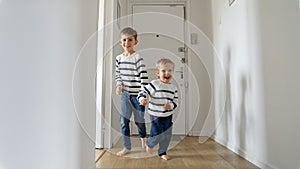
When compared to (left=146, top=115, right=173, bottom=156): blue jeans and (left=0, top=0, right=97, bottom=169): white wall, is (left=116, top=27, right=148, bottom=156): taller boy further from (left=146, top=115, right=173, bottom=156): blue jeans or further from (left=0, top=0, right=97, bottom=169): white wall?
(left=0, top=0, right=97, bottom=169): white wall

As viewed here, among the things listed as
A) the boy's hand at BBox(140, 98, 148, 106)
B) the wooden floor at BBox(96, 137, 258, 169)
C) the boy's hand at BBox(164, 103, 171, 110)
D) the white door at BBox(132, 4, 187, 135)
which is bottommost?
the wooden floor at BBox(96, 137, 258, 169)

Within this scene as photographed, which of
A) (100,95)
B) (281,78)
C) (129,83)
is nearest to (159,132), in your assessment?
(129,83)

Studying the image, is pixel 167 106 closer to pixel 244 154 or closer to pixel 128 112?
pixel 128 112

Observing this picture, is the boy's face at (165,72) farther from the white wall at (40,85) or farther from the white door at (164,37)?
the white door at (164,37)

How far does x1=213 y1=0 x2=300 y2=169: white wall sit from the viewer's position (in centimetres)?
114

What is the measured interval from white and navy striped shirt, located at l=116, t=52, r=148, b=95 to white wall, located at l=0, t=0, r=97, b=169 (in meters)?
0.82

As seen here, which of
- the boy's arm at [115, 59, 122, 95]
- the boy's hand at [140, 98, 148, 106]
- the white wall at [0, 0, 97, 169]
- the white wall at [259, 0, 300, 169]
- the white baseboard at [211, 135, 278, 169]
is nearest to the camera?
the white wall at [0, 0, 97, 169]

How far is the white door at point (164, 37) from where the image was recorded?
3.04 m

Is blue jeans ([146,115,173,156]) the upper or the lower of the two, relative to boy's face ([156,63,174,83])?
lower

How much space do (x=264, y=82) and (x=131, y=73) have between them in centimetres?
91

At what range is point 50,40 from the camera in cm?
70

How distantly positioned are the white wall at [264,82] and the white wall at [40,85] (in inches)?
36.4

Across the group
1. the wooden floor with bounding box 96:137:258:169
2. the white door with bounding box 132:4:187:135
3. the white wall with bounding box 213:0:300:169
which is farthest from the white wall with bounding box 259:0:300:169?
the white door with bounding box 132:4:187:135

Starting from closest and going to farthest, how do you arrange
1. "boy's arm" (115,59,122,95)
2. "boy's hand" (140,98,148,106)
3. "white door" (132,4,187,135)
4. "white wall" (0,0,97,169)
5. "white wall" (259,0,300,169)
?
"white wall" (0,0,97,169)
"white wall" (259,0,300,169)
"boy's hand" (140,98,148,106)
"boy's arm" (115,59,122,95)
"white door" (132,4,187,135)
